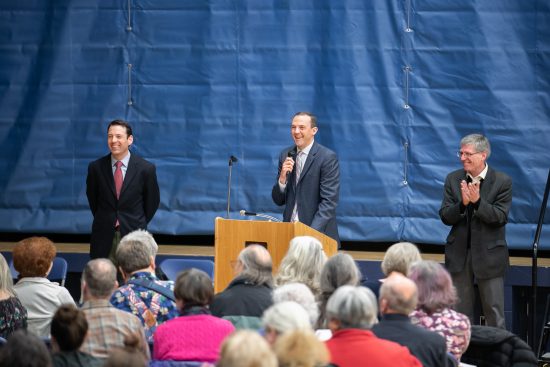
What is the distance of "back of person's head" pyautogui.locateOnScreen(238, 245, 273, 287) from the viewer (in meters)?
5.05

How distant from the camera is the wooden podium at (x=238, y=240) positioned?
255 inches

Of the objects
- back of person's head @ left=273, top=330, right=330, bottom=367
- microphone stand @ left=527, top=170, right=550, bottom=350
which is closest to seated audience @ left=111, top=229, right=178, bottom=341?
back of person's head @ left=273, top=330, right=330, bottom=367

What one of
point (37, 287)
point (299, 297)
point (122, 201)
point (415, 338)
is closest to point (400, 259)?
point (299, 297)

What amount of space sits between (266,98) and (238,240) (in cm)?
247

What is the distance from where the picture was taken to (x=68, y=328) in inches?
153

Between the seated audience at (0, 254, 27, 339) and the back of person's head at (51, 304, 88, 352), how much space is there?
1128 mm

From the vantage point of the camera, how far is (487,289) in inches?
286

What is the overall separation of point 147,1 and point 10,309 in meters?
4.43

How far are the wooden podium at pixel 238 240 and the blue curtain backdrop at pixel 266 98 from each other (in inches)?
84.5

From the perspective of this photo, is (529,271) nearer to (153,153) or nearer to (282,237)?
(282,237)

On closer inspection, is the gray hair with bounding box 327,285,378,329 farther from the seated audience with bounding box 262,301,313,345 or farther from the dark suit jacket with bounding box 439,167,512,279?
the dark suit jacket with bounding box 439,167,512,279

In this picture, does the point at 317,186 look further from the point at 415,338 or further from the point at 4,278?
the point at 415,338

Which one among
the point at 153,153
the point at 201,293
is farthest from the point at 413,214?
the point at 201,293

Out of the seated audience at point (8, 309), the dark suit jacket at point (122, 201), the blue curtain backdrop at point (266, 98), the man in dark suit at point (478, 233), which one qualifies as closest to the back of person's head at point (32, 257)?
the seated audience at point (8, 309)
